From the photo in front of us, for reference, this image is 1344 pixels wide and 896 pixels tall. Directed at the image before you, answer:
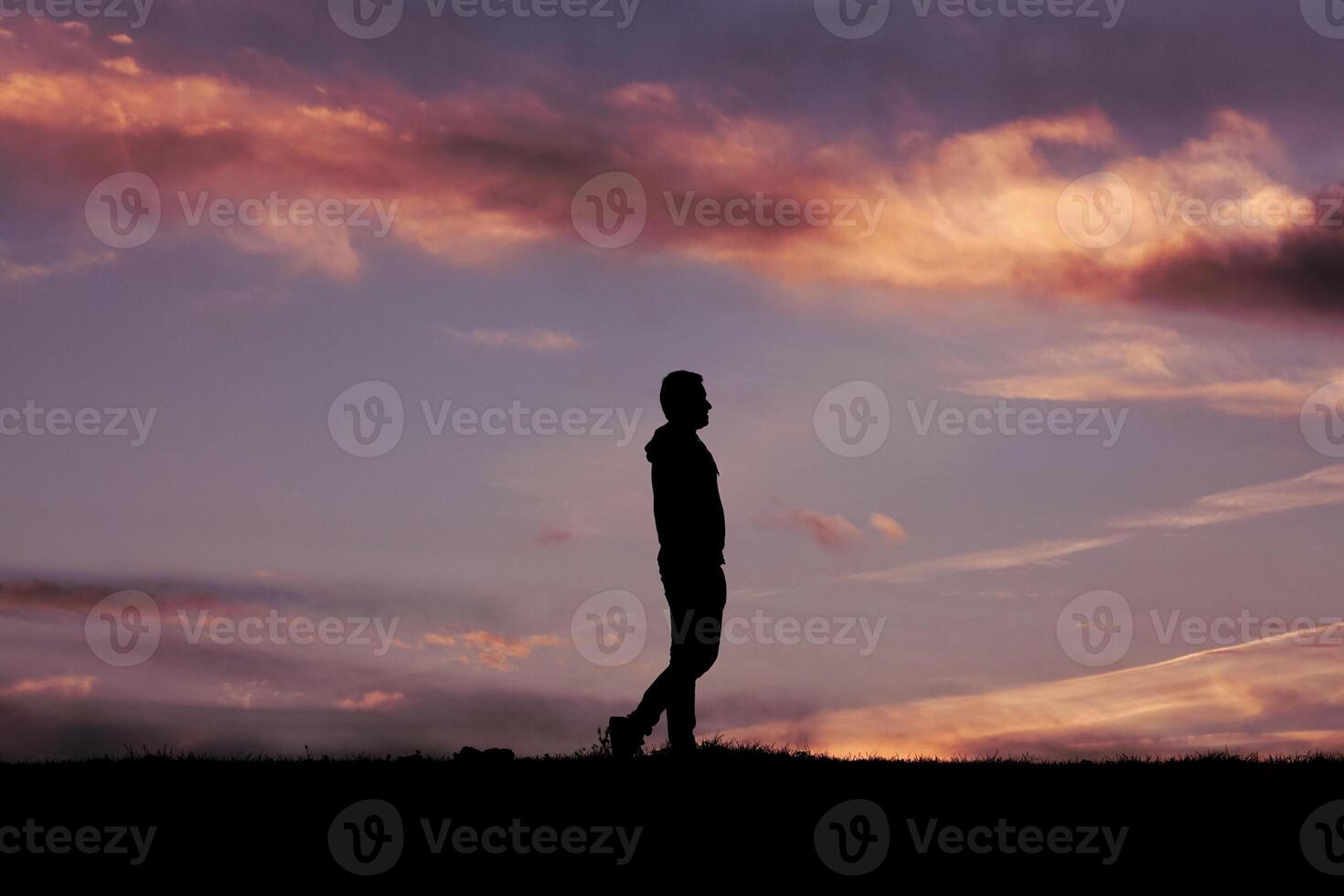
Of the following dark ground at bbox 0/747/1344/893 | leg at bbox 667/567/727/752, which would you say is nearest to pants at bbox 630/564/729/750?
leg at bbox 667/567/727/752

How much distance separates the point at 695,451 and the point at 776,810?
13.5 feet

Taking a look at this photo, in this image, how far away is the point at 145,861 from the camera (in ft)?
34.7

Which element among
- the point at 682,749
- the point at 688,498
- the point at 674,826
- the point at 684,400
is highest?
the point at 684,400

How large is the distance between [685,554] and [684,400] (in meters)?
1.62

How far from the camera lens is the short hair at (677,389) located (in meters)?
14.4

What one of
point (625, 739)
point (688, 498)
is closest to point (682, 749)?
point (625, 739)

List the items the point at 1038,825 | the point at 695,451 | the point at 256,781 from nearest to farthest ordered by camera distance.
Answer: the point at 1038,825
the point at 256,781
the point at 695,451

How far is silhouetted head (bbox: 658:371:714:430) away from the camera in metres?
14.4

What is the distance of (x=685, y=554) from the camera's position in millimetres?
14297

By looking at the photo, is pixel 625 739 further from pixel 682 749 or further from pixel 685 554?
pixel 685 554

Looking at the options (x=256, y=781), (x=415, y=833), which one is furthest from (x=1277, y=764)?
(x=256, y=781)

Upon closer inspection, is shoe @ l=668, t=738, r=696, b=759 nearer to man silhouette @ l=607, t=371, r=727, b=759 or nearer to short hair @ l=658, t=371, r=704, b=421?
man silhouette @ l=607, t=371, r=727, b=759

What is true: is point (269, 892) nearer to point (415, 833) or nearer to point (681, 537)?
point (415, 833)

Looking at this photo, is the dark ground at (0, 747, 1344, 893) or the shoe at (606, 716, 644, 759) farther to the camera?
the shoe at (606, 716, 644, 759)
